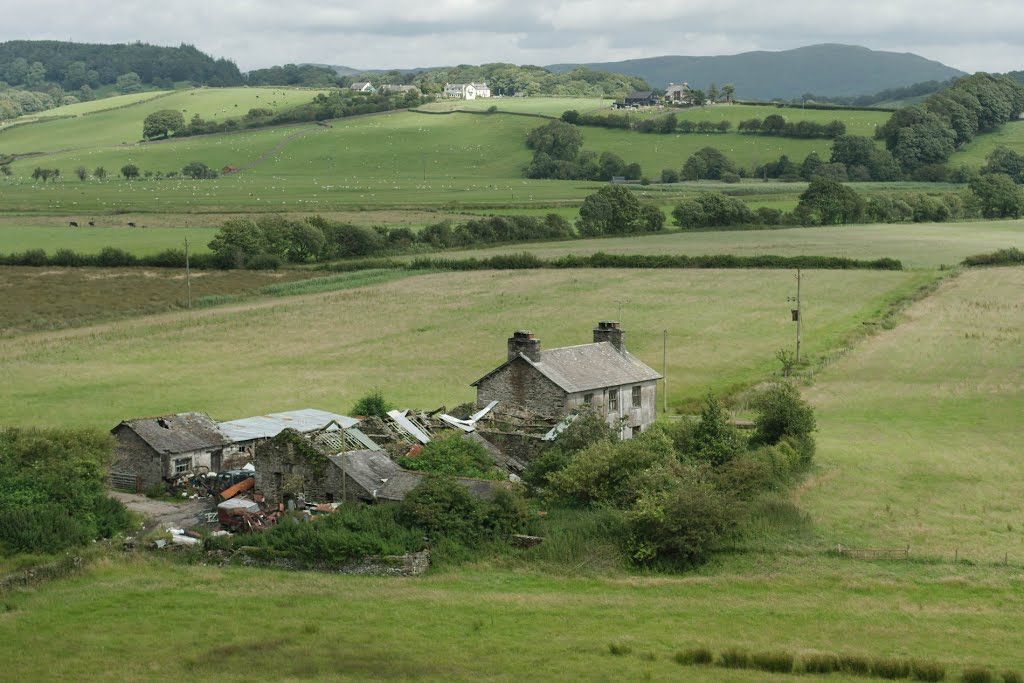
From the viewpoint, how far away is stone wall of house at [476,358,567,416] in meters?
53.1

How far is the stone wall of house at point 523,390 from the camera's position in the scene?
53062 mm

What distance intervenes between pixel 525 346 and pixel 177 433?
45.6ft

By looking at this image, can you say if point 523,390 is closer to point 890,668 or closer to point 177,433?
point 177,433

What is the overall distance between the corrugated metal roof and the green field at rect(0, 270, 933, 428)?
16.7 ft

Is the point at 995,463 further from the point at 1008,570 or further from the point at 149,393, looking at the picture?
the point at 149,393

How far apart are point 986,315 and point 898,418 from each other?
32.4 m

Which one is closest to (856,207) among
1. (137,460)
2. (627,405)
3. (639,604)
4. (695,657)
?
(627,405)

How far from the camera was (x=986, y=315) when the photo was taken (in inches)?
3568

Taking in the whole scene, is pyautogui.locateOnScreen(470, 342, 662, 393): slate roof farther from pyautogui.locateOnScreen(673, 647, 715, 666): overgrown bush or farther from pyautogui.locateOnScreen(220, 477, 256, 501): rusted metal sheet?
pyautogui.locateOnScreen(673, 647, 715, 666): overgrown bush

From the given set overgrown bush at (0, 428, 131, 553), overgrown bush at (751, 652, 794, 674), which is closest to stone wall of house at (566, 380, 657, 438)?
overgrown bush at (0, 428, 131, 553)

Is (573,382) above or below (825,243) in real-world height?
above

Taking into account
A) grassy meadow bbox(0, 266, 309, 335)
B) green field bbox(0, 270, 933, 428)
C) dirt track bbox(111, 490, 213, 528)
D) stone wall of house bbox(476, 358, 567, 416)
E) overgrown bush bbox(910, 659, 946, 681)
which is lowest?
grassy meadow bbox(0, 266, 309, 335)

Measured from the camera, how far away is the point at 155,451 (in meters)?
48.9

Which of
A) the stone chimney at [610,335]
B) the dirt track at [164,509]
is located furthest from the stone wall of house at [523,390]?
the dirt track at [164,509]
